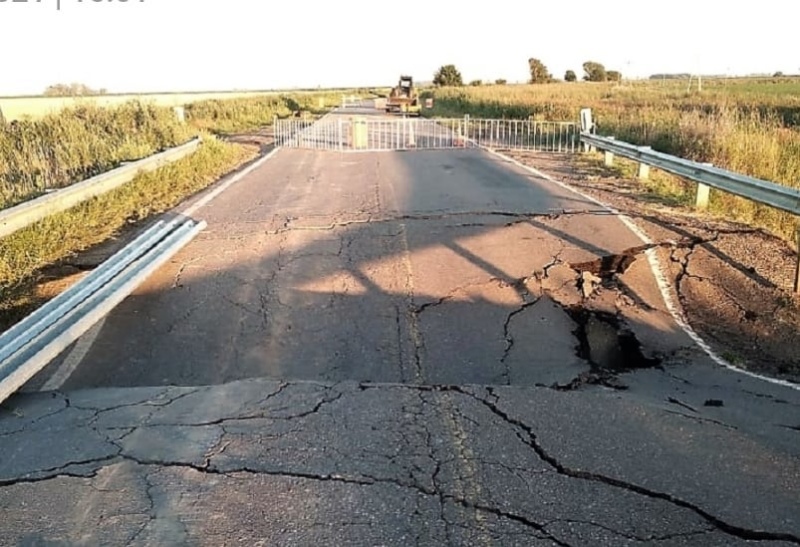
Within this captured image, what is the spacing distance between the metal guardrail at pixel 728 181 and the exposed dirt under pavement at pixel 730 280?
52cm

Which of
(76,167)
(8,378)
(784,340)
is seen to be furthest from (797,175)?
(76,167)

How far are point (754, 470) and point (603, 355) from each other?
93.2 inches

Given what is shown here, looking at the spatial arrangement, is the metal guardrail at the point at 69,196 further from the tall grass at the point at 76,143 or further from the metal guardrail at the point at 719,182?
the metal guardrail at the point at 719,182

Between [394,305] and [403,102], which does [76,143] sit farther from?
[403,102]

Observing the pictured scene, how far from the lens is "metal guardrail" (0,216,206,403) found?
537 centimetres

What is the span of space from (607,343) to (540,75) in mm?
104202

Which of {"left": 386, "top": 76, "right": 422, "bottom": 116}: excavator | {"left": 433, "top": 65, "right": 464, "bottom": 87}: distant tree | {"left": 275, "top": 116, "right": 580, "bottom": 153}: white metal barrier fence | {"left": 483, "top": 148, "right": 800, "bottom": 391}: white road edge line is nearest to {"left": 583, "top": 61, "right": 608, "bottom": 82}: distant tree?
{"left": 433, "top": 65, "right": 464, "bottom": 87}: distant tree

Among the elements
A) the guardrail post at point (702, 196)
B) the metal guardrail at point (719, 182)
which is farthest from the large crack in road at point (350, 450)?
the guardrail post at point (702, 196)

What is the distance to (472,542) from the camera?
10.9 feet

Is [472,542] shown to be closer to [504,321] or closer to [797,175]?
[504,321]

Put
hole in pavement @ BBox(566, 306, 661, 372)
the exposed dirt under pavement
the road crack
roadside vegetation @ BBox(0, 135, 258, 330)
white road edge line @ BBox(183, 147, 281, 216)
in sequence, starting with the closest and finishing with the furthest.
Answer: the road crack
hole in pavement @ BBox(566, 306, 661, 372)
the exposed dirt under pavement
roadside vegetation @ BBox(0, 135, 258, 330)
white road edge line @ BBox(183, 147, 281, 216)

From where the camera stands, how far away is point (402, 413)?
4785 millimetres

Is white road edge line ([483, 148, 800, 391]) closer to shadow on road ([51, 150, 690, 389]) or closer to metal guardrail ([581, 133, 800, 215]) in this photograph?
shadow on road ([51, 150, 690, 389])

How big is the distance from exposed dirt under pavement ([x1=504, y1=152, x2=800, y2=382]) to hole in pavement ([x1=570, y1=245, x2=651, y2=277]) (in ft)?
0.04
